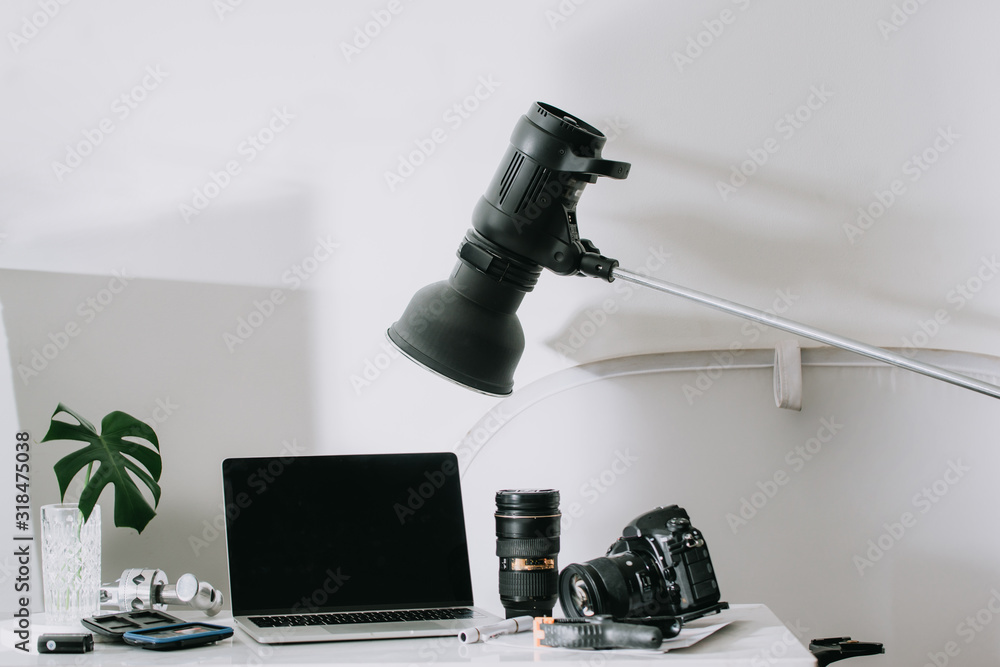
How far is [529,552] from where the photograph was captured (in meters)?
0.99

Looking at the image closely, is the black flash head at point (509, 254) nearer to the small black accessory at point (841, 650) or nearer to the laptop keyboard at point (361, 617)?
the laptop keyboard at point (361, 617)

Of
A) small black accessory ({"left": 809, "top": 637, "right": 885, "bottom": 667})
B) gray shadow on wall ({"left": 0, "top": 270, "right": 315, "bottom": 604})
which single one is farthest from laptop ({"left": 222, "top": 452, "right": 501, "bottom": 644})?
small black accessory ({"left": 809, "top": 637, "right": 885, "bottom": 667})

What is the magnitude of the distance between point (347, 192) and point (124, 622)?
2.25ft

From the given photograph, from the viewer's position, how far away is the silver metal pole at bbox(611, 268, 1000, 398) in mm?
756

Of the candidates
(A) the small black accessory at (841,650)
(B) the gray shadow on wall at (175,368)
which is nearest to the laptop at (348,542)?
(B) the gray shadow on wall at (175,368)

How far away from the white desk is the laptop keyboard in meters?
0.04

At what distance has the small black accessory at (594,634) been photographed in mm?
797

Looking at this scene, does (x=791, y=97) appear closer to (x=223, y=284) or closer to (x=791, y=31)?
(x=791, y=31)

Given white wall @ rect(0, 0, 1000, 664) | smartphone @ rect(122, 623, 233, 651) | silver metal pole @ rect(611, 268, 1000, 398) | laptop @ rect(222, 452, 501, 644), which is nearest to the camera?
silver metal pole @ rect(611, 268, 1000, 398)

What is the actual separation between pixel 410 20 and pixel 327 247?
385 mm

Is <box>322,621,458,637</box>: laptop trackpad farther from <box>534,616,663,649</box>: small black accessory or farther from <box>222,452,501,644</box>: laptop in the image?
<box>534,616,663,649</box>: small black accessory

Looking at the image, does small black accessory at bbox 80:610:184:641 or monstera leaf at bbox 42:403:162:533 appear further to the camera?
monstera leaf at bbox 42:403:162:533

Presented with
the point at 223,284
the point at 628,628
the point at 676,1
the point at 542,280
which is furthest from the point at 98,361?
the point at 676,1

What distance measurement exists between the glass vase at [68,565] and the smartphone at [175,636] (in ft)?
0.55
